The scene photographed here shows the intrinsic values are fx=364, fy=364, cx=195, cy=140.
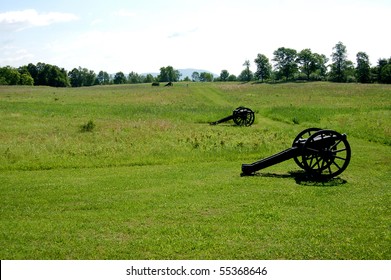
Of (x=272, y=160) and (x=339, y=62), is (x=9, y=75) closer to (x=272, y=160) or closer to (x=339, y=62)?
(x=339, y=62)

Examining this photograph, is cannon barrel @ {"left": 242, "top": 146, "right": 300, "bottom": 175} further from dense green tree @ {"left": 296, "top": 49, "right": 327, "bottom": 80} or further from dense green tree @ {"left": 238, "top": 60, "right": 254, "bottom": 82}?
dense green tree @ {"left": 238, "top": 60, "right": 254, "bottom": 82}

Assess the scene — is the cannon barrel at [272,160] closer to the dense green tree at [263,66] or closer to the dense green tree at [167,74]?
the dense green tree at [263,66]

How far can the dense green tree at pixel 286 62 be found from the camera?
129812 mm

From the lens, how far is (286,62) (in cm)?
13212

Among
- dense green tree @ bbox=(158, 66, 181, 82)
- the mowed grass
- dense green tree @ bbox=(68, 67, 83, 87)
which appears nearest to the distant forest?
dense green tree @ bbox=(68, 67, 83, 87)

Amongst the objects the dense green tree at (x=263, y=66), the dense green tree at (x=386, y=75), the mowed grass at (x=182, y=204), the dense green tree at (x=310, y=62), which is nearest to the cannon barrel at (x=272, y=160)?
the mowed grass at (x=182, y=204)

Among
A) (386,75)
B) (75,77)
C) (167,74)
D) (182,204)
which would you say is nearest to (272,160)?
(182,204)

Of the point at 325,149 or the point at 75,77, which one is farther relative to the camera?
the point at 75,77

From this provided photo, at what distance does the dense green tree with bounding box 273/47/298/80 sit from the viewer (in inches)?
5111

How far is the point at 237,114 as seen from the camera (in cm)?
2794

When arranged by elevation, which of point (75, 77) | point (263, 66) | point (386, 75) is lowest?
point (386, 75)
